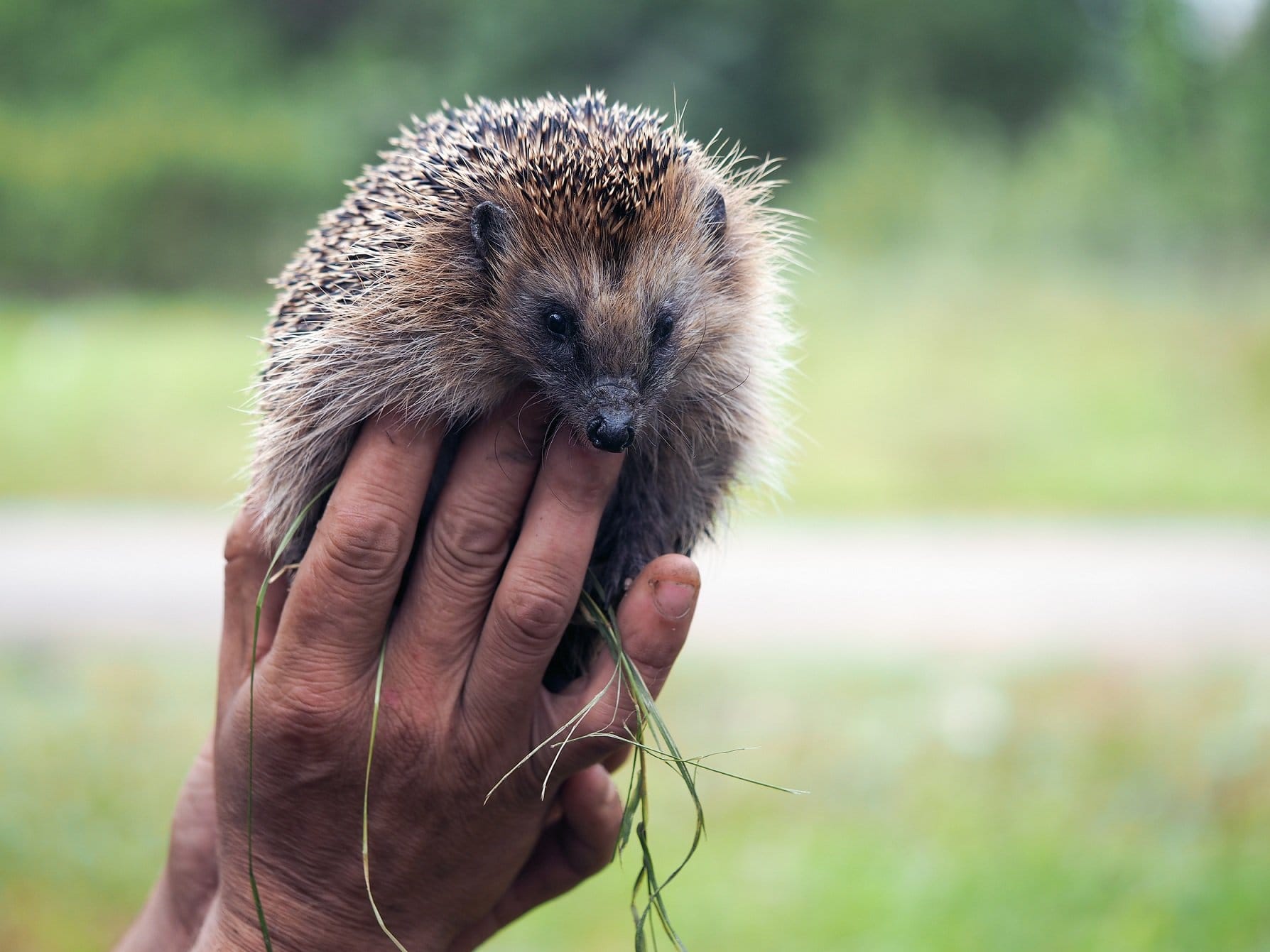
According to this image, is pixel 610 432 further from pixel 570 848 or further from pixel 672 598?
pixel 570 848

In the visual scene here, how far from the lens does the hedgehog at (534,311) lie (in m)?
1.65

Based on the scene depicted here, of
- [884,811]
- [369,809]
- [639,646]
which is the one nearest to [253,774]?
[369,809]

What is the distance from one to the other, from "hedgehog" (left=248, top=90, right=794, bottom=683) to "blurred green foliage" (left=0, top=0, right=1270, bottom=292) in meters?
6.81

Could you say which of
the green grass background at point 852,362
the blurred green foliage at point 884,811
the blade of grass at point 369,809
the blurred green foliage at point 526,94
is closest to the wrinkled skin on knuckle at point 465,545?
the blade of grass at point 369,809

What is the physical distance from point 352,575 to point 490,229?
581 mm

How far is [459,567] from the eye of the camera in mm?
1450

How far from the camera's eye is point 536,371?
1.67 metres

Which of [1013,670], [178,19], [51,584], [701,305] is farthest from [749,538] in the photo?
[178,19]

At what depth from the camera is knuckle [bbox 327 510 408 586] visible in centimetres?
139

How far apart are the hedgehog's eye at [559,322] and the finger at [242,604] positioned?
505 mm

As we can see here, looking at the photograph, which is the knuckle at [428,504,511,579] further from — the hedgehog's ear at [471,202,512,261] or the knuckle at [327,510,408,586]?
the hedgehog's ear at [471,202,512,261]

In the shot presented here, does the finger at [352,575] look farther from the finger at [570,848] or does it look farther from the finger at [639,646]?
the finger at [570,848]

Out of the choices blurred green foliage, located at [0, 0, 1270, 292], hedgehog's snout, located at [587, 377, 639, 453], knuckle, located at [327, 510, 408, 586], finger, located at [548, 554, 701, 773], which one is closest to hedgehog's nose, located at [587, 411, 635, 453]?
hedgehog's snout, located at [587, 377, 639, 453]

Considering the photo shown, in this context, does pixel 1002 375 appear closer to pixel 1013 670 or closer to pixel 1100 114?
pixel 1100 114
